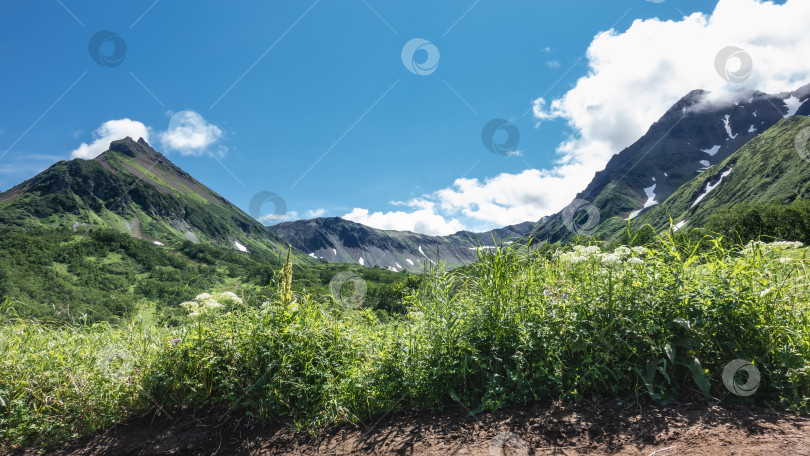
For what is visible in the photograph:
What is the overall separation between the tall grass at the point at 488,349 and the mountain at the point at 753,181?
10536 cm

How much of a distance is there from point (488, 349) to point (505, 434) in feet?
2.41

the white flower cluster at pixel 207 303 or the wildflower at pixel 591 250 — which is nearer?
the wildflower at pixel 591 250

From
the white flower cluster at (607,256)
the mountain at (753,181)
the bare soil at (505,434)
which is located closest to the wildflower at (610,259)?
the white flower cluster at (607,256)

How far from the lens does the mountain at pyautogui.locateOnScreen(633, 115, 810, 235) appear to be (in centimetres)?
10141

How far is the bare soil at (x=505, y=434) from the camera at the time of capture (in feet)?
7.96

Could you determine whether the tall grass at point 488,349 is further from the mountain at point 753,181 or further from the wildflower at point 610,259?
the mountain at point 753,181

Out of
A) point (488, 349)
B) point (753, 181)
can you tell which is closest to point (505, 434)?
point (488, 349)

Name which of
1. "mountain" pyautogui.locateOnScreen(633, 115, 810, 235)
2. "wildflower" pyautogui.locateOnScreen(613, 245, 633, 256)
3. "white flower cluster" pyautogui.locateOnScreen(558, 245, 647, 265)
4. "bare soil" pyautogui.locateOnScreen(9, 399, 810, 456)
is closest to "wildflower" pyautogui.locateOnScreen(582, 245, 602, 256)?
"white flower cluster" pyautogui.locateOnScreen(558, 245, 647, 265)

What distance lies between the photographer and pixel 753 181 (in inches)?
4754

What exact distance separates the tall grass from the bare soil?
127 millimetres

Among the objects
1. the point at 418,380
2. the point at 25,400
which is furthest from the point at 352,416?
the point at 25,400

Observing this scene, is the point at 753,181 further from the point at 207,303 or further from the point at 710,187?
the point at 207,303

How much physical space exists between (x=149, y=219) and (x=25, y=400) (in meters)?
232

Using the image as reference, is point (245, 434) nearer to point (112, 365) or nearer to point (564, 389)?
point (112, 365)
